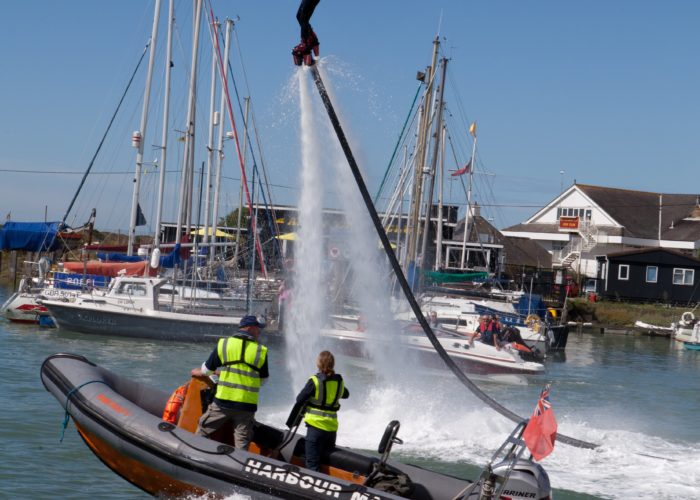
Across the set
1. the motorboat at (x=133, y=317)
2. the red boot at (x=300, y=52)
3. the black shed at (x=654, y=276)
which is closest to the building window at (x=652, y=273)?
the black shed at (x=654, y=276)

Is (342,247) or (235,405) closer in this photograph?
(235,405)

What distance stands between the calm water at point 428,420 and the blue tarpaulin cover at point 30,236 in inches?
208

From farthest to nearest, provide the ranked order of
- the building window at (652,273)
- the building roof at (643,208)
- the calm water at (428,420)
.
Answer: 1. the building roof at (643,208)
2. the building window at (652,273)
3. the calm water at (428,420)

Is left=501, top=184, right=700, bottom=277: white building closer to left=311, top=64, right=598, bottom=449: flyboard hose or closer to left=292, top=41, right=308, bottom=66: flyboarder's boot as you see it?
left=311, top=64, right=598, bottom=449: flyboard hose

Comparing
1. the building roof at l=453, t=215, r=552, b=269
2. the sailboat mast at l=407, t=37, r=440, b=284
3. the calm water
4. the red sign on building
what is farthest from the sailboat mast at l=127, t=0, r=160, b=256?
the red sign on building

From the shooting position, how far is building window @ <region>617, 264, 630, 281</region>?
52.6 m

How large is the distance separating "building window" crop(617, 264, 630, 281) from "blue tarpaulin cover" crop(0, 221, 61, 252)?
3238 cm

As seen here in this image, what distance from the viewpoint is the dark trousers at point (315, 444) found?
30.9 ft

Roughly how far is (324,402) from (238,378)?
914 millimetres

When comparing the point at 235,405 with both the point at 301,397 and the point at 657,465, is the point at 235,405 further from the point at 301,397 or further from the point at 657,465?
the point at 657,465

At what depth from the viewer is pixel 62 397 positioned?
424 inches

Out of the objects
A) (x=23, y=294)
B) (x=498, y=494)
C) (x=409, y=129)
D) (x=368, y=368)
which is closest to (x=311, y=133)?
(x=498, y=494)

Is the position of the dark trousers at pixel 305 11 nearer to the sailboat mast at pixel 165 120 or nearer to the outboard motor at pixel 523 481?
the outboard motor at pixel 523 481

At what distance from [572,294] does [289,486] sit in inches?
1769
